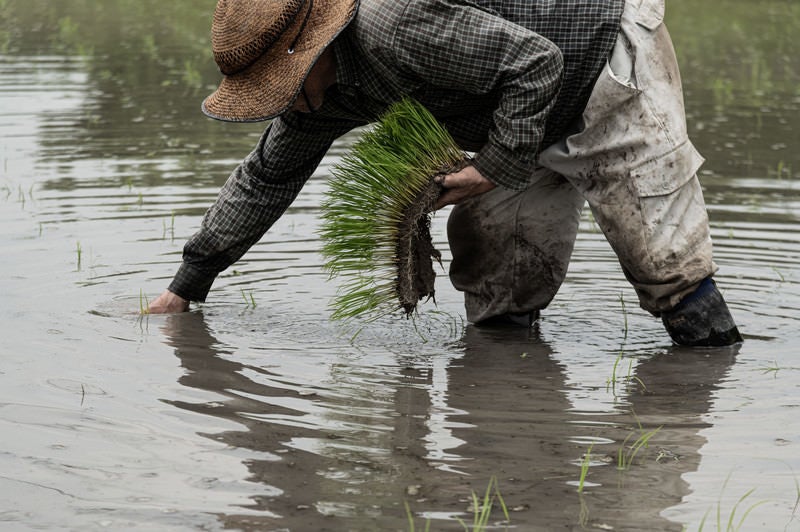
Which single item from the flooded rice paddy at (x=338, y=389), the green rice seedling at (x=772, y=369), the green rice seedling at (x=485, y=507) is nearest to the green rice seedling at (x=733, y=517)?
the flooded rice paddy at (x=338, y=389)

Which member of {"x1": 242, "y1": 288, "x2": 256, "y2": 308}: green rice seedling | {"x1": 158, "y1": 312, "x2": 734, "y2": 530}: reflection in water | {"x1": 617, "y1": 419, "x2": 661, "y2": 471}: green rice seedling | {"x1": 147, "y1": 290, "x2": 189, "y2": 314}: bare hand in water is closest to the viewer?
{"x1": 158, "y1": 312, "x2": 734, "y2": 530}: reflection in water

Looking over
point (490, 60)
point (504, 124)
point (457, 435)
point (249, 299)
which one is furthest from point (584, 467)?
point (249, 299)

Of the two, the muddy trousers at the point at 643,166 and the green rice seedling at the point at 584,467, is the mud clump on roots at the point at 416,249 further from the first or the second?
the green rice seedling at the point at 584,467

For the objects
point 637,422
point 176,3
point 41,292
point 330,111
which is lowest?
point 176,3

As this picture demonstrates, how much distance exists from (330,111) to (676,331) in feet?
4.92

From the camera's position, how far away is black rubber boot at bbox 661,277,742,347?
4281 mm

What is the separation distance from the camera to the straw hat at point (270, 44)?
3717 millimetres

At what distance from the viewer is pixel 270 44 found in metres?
3.78

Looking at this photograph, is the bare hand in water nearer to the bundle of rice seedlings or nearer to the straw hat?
the bundle of rice seedlings

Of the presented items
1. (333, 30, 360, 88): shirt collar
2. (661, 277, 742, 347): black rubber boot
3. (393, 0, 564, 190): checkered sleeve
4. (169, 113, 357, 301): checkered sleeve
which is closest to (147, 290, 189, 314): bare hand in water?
(169, 113, 357, 301): checkered sleeve

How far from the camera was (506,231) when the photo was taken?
181 inches

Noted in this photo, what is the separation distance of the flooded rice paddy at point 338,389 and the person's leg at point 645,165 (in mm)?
348

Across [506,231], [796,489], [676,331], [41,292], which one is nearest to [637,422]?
[796,489]

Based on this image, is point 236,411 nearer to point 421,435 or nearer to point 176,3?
point 421,435
